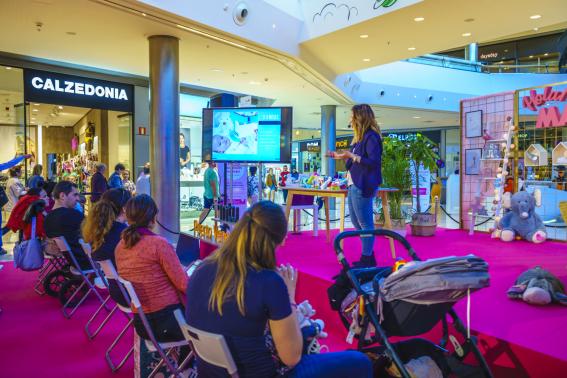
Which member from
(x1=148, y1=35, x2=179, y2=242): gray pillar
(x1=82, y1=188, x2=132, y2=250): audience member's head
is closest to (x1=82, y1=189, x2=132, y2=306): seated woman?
(x1=82, y1=188, x2=132, y2=250): audience member's head

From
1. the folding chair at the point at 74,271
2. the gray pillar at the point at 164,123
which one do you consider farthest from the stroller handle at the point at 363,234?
the gray pillar at the point at 164,123

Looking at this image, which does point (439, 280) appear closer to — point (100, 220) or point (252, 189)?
point (100, 220)

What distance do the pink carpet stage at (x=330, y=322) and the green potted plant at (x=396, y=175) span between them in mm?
506

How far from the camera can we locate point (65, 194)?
14.5 ft

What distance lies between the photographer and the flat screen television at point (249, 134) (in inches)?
209

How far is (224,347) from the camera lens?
4.80 ft

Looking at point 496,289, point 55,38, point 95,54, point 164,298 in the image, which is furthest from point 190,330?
point 95,54

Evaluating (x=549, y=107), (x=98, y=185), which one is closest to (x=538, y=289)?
(x=549, y=107)

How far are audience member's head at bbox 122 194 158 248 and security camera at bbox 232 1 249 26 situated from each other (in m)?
4.84

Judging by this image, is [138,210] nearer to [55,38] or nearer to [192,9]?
[192,9]

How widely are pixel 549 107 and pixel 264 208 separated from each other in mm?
6111

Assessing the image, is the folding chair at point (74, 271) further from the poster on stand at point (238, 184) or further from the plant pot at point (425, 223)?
the plant pot at point (425, 223)

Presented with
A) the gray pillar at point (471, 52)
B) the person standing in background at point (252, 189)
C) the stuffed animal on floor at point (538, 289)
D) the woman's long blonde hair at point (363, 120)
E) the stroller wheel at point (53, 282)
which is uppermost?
the gray pillar at point (471, 52)

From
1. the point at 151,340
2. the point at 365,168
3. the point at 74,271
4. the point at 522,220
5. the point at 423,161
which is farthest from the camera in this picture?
the point at 423,161
